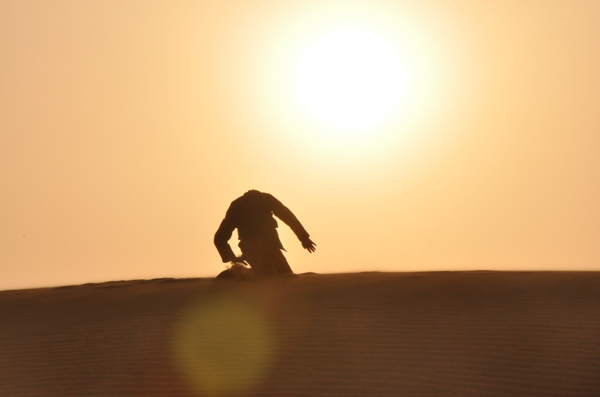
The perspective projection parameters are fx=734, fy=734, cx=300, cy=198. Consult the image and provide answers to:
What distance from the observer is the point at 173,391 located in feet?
20.6

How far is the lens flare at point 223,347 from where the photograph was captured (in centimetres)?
644

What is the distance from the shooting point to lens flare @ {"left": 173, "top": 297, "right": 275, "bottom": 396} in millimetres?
6438

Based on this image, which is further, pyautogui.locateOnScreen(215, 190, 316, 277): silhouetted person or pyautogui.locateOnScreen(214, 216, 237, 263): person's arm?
pyautogui.locateOnScreen(214, 216, 237, 263): person's arm

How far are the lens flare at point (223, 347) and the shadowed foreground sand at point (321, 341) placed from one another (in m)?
0.02

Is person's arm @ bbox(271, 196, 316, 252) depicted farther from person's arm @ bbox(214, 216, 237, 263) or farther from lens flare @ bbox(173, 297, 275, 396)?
lens flare @ bbox(173, 297, 275, 396)

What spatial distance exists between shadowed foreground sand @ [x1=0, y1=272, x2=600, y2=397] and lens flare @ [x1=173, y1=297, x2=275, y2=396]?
2 centimetres

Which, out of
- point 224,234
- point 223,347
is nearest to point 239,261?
point 224,234

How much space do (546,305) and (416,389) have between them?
9.37ft

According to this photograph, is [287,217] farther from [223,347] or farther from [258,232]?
[223,347]

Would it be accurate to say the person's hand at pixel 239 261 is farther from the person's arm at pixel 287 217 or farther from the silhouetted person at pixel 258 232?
the person's arm at pixel 287 217

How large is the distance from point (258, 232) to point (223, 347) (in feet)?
14.5

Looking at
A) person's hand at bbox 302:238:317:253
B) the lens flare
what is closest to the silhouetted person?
person's hand at bbox 302:238:317:253

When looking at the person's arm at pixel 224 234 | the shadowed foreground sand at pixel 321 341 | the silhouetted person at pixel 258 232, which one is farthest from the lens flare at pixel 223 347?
the person's arm at pixel 224 234

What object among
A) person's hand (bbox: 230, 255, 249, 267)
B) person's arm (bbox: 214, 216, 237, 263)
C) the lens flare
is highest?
person's arm (bbox: 214, 216, 237, 263)
